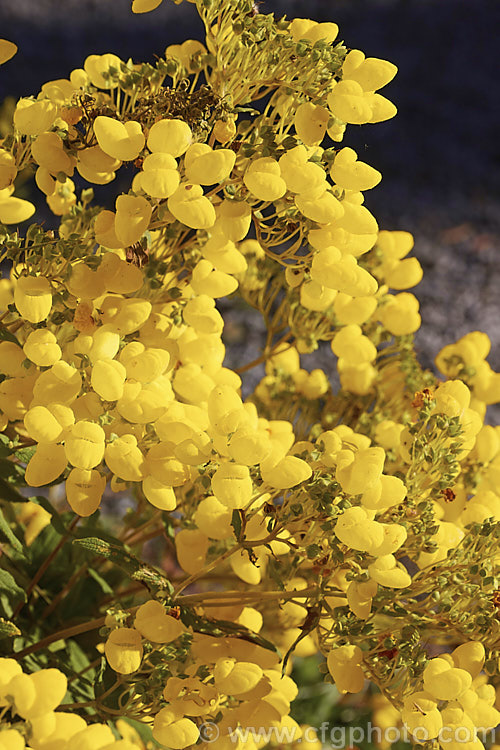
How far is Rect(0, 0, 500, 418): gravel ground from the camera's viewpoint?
2.06 metres

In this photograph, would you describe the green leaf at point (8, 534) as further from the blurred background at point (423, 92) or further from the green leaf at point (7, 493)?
the blurred background at point (423, 92)

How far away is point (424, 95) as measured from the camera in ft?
7.81

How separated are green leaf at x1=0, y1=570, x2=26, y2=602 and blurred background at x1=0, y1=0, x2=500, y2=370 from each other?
5.27 feet

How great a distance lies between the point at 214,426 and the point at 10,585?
147 millimetres

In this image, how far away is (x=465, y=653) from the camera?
37 centimetres

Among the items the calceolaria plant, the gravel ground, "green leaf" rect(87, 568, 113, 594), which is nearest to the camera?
the calceolaria plant

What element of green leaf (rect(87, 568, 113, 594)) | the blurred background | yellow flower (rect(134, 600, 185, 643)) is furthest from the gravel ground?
yellow flower (rect(134, 600, 185, 643))

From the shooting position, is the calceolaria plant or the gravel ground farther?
the gravel ground

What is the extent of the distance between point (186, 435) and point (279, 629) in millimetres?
223

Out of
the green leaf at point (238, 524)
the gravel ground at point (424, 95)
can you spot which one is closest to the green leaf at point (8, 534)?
the green leaf at point (238, 524)

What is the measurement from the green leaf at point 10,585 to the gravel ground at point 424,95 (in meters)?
1.59

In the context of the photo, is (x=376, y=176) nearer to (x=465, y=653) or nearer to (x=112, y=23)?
(x=465, y=653)

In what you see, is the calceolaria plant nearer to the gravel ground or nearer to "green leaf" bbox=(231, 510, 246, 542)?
"green leaf" bbox=(231, 510, 246, 542)

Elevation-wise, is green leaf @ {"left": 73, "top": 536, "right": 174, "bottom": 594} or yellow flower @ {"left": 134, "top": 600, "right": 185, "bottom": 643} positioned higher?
yellow flower @ {"left": 134, "top": 600, "right": 185, "bottom": 643}
